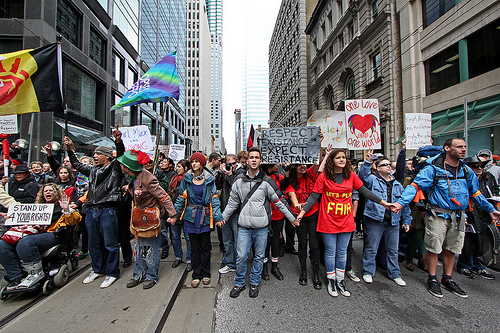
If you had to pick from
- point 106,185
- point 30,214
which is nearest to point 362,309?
point 106,185

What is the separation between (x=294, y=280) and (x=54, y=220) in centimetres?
398

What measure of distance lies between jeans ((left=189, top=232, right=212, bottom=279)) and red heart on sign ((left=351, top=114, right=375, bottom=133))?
4.03 meters

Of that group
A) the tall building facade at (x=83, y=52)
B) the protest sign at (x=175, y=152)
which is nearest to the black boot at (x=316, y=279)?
the protest sign at (x=175, y=152)

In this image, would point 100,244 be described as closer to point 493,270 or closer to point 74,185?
point 74,185

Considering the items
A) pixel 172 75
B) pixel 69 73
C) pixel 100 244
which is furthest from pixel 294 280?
pixel 69 73

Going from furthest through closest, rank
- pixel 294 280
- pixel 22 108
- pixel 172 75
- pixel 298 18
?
pixel 298 18 → pixel 172 75 → pixel 22 108 → pixel 294 280

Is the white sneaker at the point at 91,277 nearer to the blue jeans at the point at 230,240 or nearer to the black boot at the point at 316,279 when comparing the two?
the blue jeans at the point at 230,240

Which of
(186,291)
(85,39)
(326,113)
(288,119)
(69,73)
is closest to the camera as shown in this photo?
(186,291)

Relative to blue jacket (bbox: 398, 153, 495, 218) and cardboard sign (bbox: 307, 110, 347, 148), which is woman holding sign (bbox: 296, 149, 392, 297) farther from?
cardboard sign (bbox: 307, 110, 347, 148)

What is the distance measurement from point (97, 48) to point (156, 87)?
1837 centimetres

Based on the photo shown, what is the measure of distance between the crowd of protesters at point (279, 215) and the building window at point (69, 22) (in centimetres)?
1441

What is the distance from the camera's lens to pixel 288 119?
139 feet

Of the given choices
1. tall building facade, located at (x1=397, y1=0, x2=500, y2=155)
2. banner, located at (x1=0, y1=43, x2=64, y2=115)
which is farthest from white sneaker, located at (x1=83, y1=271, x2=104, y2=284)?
tall building facade, located at (x1=397, y1=0, x2=500, y2=155)

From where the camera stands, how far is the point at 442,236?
3.45 meters
